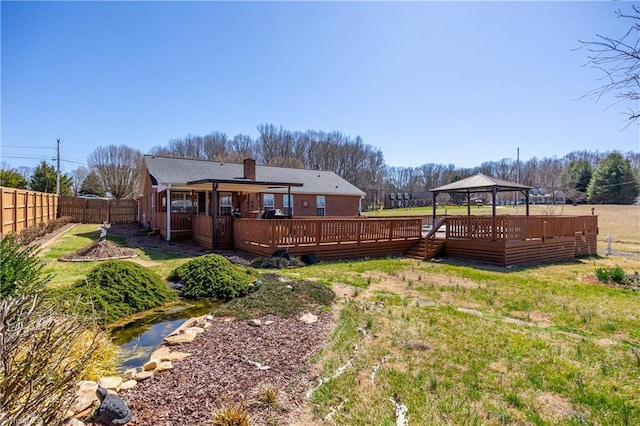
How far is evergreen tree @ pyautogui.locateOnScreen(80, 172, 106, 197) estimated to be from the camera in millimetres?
40094

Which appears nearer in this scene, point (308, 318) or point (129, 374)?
point (129, 374)

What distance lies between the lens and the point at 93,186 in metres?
40.1

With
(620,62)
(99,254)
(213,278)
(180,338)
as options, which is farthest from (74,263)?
(620,62)

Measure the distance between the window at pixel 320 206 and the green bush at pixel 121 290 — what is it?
16.2m

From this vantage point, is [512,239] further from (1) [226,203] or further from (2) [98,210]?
(2) [98,210]

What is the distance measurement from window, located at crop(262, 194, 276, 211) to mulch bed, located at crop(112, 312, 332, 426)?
15656 mm

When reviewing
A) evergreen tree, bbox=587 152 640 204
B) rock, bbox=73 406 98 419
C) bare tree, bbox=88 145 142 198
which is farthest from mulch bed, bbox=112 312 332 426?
evergreen tree, bbox=587 152 640 204

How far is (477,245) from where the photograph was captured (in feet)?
37.8

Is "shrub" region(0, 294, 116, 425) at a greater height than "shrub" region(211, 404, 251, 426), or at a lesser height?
greater

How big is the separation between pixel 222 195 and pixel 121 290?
1192 cm

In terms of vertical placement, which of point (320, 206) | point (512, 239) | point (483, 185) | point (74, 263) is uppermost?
point (483, 185)

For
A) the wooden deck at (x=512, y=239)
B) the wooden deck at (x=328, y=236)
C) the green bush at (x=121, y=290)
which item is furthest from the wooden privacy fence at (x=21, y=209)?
the wooden deck at (x=512, y=239)

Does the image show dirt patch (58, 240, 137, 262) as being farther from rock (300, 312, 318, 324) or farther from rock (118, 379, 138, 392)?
rock (118, 379, 138, 392)

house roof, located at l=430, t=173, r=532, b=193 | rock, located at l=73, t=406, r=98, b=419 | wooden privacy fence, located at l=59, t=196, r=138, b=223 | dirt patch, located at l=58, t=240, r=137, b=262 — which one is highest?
house roof, located at l=430, t=173, r=532, b=193
